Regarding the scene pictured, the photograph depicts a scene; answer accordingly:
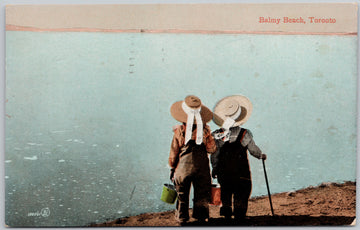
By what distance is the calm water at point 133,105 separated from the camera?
5.04 m

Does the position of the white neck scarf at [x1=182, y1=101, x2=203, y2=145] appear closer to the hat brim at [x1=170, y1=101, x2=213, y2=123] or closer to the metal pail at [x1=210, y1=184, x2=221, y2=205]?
the hat brim at [x1=170, y1=101, x2=213, y2=123]

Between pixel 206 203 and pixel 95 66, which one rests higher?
pixel 95 66

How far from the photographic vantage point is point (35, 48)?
16.6 ft

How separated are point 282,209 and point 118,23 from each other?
2.56 metres

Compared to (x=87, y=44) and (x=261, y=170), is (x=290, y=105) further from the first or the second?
(x=87, y=44)

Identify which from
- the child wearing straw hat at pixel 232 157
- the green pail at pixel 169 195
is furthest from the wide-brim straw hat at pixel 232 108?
the green pail at pixel 169 195

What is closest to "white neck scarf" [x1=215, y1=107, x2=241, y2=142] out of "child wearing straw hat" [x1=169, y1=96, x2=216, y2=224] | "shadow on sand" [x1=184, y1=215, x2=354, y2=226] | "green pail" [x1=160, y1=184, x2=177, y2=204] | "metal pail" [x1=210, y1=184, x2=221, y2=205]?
"child wearing straw hat" [x1=169, y1=96, x2=216, y2=224]

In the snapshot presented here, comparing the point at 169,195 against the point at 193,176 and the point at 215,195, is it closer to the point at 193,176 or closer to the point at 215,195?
the point at 193,176

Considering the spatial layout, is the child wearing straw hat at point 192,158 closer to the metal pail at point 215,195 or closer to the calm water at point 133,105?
the metal pail at point 215,195

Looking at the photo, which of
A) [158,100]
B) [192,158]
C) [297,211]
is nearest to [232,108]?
[192,158]

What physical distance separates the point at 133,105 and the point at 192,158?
0.85 metres

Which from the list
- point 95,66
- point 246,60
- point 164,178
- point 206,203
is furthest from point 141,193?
point 246,60

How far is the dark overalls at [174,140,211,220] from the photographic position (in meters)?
4.77

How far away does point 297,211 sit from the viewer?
503 cm
